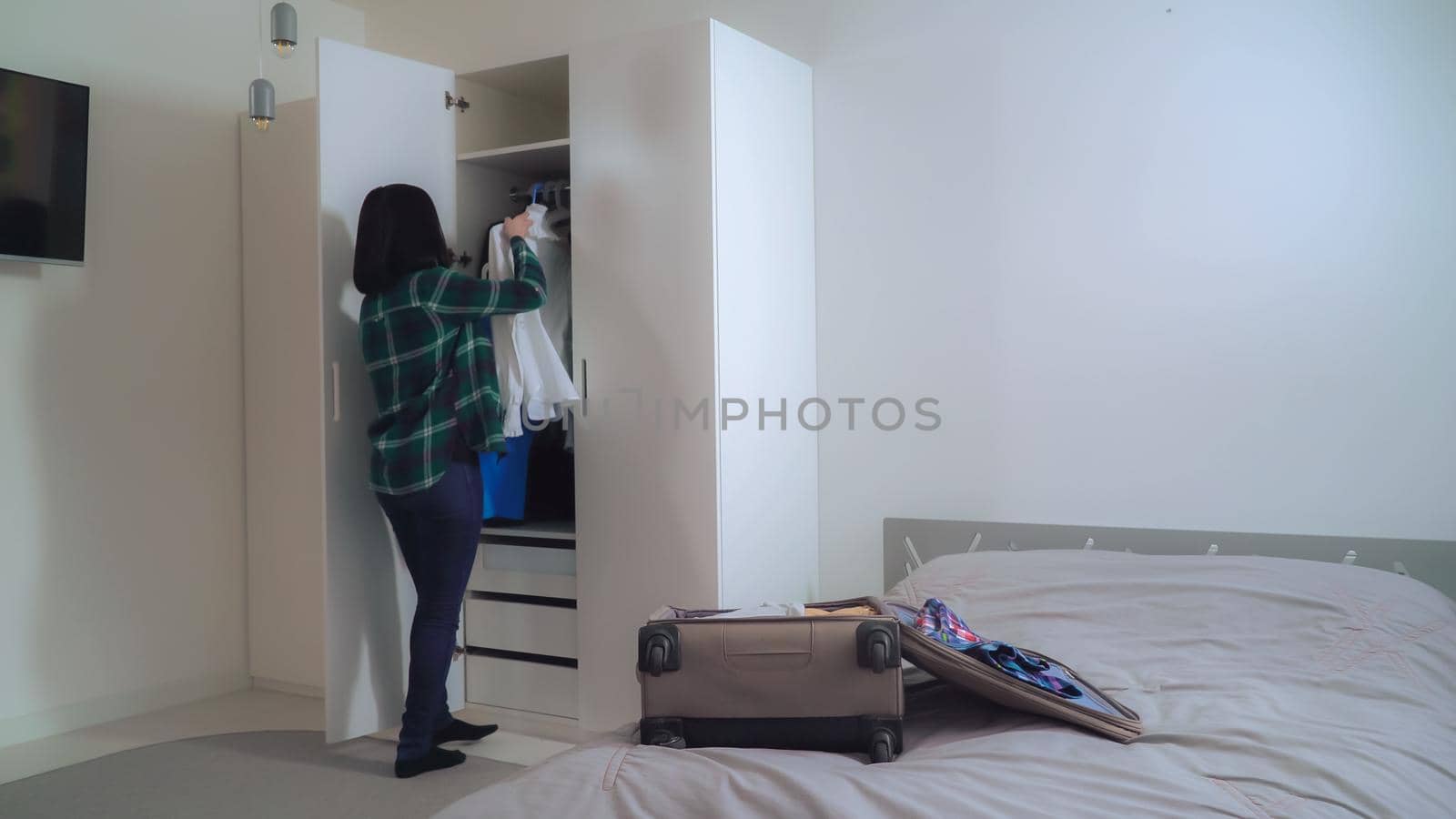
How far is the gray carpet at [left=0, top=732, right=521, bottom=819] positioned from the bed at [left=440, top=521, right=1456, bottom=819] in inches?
55.3

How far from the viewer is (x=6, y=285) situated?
3.20 metres

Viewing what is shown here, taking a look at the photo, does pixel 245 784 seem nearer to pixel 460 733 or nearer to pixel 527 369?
pixel 460 733

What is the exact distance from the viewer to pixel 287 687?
3768 mm

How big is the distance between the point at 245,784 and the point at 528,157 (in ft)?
6.64

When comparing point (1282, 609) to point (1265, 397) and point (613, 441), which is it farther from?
point (613, 441)

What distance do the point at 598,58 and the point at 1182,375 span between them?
1.83 metres

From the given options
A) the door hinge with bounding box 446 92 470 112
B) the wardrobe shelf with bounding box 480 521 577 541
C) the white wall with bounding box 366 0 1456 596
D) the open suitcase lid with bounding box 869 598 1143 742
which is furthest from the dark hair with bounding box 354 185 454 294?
the open suitcase lid with bounding box 869 598 1143 742

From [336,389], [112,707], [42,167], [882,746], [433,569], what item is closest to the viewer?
[882,746]

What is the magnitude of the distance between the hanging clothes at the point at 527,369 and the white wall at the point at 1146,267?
835 millimetres

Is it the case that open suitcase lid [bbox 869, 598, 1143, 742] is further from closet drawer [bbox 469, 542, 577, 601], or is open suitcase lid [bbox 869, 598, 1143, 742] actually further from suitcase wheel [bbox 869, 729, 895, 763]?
closet drawer [bbox 469, 542, 577, 601]

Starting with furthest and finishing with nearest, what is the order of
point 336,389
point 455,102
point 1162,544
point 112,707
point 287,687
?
point 287,687
point 112,707
point 455,102
point 336,389
point 1162,544

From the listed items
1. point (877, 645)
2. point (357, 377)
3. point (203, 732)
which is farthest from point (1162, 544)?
point (203, 732)

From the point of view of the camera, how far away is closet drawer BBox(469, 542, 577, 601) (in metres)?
3.14

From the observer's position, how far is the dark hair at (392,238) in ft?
9.25
